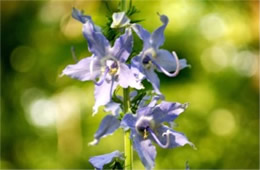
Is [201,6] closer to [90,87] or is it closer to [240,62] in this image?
[240,62]

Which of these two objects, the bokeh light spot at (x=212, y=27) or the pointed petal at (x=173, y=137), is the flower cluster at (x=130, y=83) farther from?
the bokeh light spot at (x=212, y=27)

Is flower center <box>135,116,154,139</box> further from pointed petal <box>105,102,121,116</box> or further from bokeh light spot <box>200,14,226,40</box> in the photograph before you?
bokeh light spot <box>200,14,226,40</box>

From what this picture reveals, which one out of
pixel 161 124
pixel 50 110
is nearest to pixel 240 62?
pixel 50 110

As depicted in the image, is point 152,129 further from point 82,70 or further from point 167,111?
point 82,70

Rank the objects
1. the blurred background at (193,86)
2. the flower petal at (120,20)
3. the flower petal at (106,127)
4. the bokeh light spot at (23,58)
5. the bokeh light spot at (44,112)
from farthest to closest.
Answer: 1. the bokeh light spot at (23,58)
2. the bokeh light spot at (44,112)
3. the blurred background at (193,86)
4. the flower petal at (106,127)
5. the flower petal at (120,20)

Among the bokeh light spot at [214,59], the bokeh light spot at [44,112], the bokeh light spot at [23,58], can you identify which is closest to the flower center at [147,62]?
the bokeh light spot at [214,59]

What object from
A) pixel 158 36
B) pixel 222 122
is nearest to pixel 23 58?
pixel 222 122

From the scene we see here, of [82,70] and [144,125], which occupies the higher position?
[82,70]
